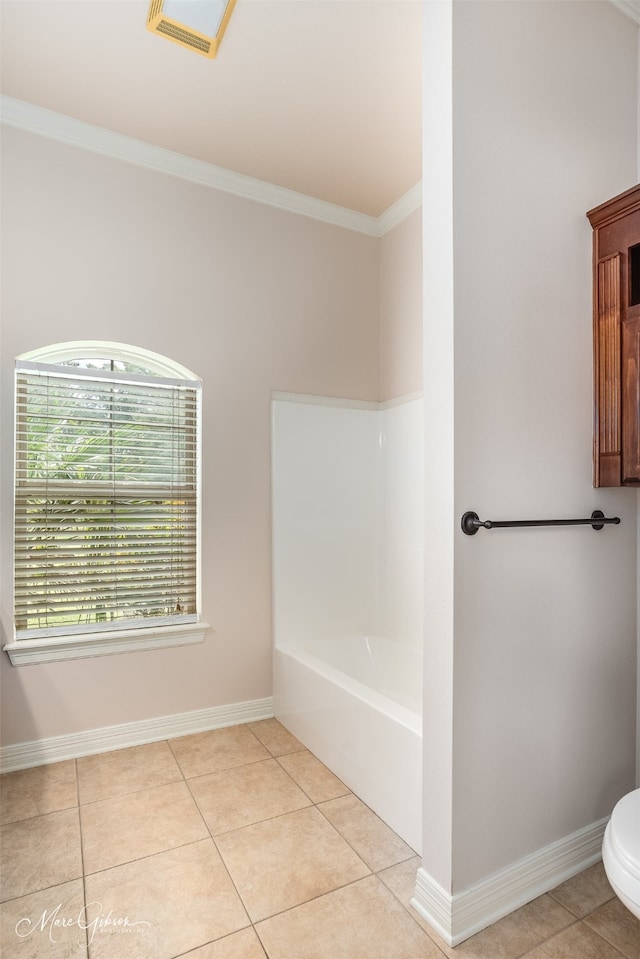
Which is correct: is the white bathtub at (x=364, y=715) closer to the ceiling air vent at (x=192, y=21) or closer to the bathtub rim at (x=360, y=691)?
the bathtub rim at (x=360, y=691)

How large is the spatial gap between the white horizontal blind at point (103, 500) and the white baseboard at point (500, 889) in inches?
63.6

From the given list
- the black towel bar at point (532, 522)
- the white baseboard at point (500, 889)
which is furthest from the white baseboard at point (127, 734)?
the black towel bar at point (532, 522)

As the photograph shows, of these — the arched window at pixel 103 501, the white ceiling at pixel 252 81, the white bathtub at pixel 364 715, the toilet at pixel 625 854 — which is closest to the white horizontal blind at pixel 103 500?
the arched window at pixel 103 501

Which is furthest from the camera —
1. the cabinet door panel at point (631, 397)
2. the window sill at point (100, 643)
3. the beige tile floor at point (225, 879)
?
the window sill at point (100, 643)

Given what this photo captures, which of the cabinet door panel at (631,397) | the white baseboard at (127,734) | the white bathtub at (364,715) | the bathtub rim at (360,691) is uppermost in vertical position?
the cabinet door panel at (631,397)

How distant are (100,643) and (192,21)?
2.49 m

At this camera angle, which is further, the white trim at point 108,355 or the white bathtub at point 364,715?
the white trim at point 108,355

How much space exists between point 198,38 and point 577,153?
55.3 inches

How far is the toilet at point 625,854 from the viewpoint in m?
1.11

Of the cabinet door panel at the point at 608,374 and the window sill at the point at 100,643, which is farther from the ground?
the cabinet door panel at the point at 608,374

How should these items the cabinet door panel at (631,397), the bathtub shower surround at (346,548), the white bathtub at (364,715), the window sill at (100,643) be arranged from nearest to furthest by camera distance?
the cabinet door panel at (631,397) < the white bathtub at (364,715) < the window sill at (100,643) < the bathtub shower surround at (346,548)

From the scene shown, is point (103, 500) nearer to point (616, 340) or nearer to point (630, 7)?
point (616, 340)

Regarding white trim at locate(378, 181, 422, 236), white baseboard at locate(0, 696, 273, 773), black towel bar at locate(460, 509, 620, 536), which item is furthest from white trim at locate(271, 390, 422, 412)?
white baseboard at locate(0, 696, 273, 773)

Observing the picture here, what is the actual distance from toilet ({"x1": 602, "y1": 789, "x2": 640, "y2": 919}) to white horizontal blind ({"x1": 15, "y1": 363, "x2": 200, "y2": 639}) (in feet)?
6.48
